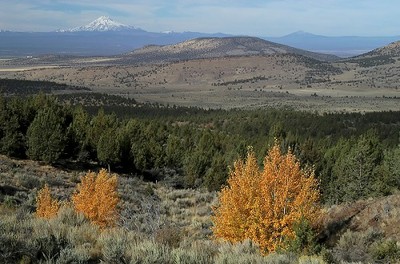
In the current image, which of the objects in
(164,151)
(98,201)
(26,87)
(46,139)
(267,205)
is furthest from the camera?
(26,87)

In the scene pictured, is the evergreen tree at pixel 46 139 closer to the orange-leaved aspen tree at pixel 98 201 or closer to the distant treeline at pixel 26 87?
the orange-leaved aspen tree at pixel 98 201

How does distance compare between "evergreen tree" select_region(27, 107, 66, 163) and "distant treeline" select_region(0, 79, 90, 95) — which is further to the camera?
"distant treeline" select_region(0, 79, 90, 95)

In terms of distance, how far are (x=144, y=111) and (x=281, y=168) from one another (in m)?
95.6

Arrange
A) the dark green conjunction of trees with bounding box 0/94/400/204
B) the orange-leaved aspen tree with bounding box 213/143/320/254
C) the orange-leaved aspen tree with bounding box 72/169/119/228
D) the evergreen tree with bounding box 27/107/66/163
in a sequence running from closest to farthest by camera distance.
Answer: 1. the orange-leaved aspen tree with bounding box 213/143/320/254
2. the orange-leaved aspen tree with bounding box 72/169/119/228
3. the dark green conjunction of trees with bounding box 0/94/400/204
4. the evergreen tree with bounding box 27/107/66/163

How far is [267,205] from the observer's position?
1825 cm

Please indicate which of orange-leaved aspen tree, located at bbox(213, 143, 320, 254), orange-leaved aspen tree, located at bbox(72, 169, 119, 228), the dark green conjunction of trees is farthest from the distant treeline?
orange-leaved aspen tree, located at bbox(213, 143, 320, 254)

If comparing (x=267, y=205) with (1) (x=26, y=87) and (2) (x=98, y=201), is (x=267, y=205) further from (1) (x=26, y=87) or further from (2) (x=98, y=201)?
(1) (x=26, y=87)

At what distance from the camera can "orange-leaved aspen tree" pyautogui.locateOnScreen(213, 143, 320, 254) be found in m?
17.5

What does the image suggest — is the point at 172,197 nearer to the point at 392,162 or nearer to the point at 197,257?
the point at 392,162

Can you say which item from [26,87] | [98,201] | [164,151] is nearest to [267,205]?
[98,201]

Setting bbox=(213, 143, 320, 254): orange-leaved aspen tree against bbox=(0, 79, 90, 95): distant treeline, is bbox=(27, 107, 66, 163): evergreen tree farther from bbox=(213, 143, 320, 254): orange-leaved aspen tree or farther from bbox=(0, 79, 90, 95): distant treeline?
bbox=(0, 79, 90, 95): distant treeline

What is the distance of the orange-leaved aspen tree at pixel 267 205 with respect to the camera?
17484 mm

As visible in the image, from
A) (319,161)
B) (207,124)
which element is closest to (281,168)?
(319,161)

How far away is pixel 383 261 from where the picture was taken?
39.2ft
